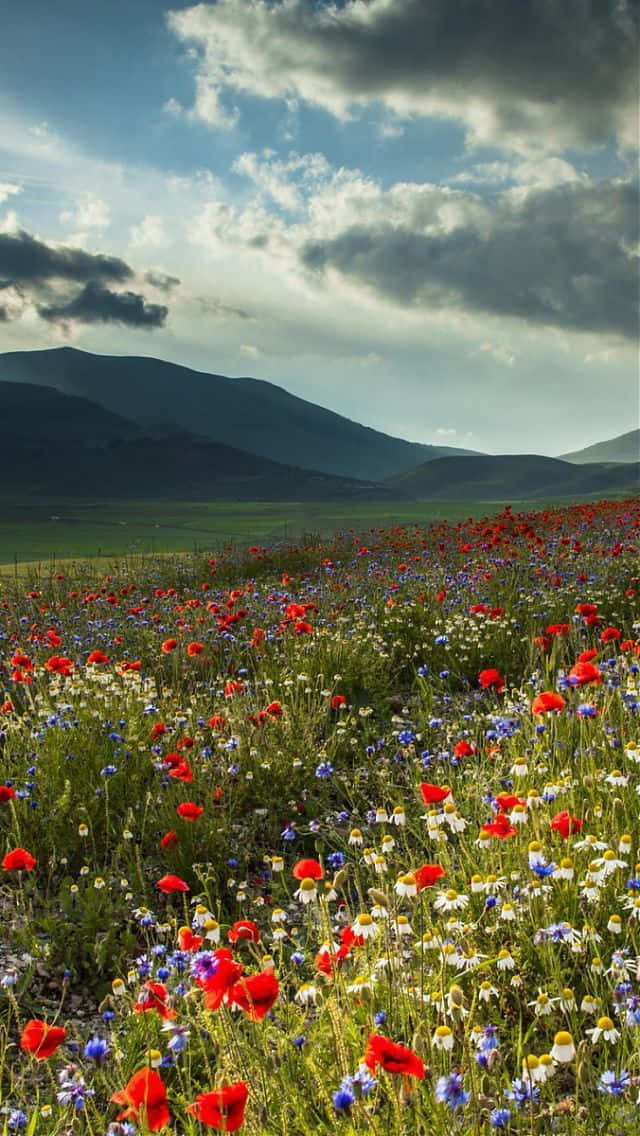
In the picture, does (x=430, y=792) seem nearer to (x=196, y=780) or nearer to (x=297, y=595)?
(x=196, y=780)

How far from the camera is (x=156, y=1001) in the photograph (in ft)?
7.67

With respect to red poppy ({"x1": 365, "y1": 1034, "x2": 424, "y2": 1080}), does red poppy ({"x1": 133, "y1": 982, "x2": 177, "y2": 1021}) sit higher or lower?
lower

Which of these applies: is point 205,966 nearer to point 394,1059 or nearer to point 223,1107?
point 223,1107

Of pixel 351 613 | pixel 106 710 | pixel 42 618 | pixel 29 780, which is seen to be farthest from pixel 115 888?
pixel 42 618

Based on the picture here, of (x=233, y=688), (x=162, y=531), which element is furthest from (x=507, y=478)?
(x=233, y=688)

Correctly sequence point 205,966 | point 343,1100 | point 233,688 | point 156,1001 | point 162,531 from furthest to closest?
point 162,531, point 233,688, point 156,1001, point 205,966, point 343,1100

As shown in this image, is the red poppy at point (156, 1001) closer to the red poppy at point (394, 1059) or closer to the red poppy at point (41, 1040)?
the red poppy at point (41, 1040)

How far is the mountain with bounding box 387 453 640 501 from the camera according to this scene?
148 metres

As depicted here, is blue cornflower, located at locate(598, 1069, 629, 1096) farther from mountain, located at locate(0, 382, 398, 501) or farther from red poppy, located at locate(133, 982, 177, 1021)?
mountain, located at locate(0, 382, 398, 501)

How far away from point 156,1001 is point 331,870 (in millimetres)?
2356

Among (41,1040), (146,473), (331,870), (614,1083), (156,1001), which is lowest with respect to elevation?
(331,870)

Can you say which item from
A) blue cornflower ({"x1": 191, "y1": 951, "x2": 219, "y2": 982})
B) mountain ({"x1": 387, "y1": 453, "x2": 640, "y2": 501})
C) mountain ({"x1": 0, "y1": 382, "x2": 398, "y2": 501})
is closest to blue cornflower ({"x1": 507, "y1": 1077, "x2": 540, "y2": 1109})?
blue cornflower ({"x1": 191, "y1": 951, "x2": 219, "y2": 982})

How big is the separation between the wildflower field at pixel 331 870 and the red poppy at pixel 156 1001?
1 cm

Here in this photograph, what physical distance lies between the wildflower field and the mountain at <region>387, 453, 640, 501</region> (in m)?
137
